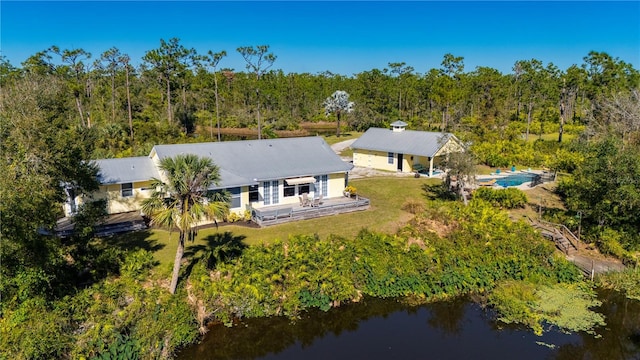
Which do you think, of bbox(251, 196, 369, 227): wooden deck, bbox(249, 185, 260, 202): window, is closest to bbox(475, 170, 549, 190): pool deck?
bbox(251, 196, 369, 227): wooden deck

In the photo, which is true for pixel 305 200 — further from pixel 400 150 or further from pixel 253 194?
pixel 400 150

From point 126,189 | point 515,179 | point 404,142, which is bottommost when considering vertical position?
point 515,179

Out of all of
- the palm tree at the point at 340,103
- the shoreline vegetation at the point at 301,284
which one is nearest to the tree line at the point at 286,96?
the palm tree at the point at 340,103

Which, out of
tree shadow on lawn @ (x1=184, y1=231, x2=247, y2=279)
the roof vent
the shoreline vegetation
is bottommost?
the shoreline vegetation

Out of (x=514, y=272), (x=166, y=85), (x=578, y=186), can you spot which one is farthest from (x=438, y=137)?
(x=166, y=85)

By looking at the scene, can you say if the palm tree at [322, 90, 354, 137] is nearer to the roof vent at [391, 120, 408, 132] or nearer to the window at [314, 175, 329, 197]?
the roof vent at [391, 120, 408, 132]

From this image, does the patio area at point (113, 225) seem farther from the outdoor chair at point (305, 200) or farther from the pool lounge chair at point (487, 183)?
the pool lounge chair at point (487, 183)

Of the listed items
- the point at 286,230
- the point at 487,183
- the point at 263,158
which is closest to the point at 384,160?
the point at 487,183
